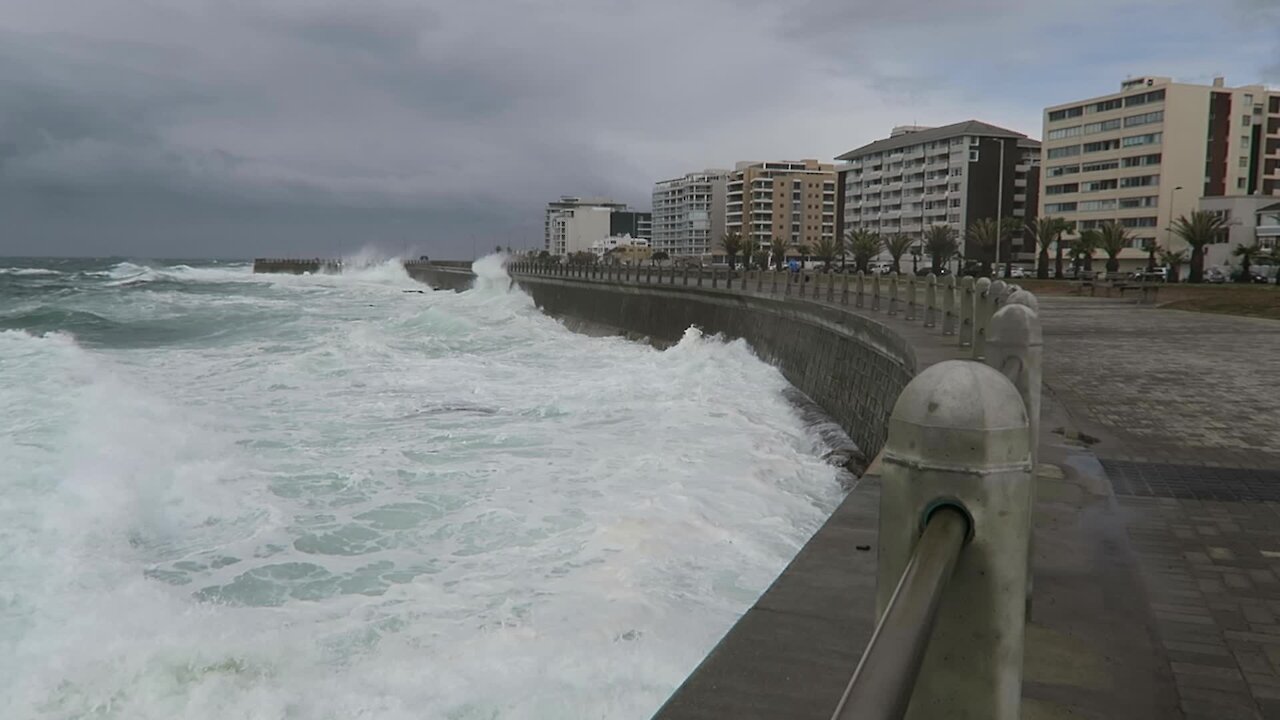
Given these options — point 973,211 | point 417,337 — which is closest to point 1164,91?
point 973,211

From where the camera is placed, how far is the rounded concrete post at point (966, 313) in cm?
1149

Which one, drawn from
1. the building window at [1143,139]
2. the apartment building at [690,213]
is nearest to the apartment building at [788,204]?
the apartment building at [690,213]

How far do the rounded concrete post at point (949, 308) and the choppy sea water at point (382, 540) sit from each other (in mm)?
2563

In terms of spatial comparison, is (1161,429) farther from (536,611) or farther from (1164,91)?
(1164,91)

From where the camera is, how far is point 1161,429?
7938mm

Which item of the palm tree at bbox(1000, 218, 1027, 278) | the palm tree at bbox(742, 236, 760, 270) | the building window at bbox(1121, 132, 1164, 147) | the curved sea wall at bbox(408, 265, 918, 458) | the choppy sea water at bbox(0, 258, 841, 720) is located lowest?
the choppy sea water at bbox(0, 258, 841, 720)

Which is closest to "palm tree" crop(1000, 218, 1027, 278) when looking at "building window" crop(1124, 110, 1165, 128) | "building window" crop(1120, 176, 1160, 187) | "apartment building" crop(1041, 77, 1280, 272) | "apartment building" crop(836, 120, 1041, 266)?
"apartment building" crop(836, 120, 1041, 266)

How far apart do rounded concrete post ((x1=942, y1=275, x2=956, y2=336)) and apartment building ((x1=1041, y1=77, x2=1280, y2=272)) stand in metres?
60.7

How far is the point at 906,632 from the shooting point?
113cm

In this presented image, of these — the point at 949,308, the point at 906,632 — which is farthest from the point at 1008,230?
the point at 906,632

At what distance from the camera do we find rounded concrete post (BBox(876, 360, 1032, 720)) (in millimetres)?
1405

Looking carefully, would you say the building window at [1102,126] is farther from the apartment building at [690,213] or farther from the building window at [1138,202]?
the apartment building at [690,213]

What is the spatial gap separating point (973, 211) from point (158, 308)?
2739 inches

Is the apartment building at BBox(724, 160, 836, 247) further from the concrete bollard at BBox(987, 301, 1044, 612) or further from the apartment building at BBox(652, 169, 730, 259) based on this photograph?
the concrete bollard at BBox(987, 301, 1044, 612)
